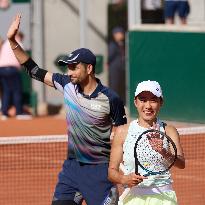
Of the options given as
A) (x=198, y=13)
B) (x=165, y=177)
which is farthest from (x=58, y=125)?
(x=165, y=177)

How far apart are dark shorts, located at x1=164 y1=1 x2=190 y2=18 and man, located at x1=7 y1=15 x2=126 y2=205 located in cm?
1273

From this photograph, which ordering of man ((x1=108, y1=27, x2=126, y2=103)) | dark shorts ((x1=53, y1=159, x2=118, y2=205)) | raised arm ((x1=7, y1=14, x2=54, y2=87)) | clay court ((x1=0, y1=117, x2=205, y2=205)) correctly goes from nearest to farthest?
1. dark shorts ((x1=53, y1=159, x2=118, y2=205))
2. raised arm ((x1=7, y1=14, x2=54, y2=87))
3. clay court ((x1=0, y1=117, x2=205, y2=205))
4. man ((x1=108, y1=27, x2=126, y2=103))

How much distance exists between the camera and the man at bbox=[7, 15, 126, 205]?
8.71 m

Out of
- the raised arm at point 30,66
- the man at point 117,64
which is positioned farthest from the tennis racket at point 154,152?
the man at point 117,64

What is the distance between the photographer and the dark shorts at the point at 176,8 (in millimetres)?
21406

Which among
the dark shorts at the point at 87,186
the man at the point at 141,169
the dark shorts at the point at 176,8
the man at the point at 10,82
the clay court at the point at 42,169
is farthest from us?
the man at the point at 10,82

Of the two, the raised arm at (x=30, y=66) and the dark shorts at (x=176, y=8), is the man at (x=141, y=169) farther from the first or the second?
the dark shorts at (x=176, y=8)

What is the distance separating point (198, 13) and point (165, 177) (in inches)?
657

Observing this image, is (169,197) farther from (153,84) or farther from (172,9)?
(172,9)

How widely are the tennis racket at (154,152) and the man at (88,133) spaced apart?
1429 mm

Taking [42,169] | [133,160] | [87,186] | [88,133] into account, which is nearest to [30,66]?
[88,133]

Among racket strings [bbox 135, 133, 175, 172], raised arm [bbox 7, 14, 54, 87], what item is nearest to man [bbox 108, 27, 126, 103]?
raised arm [bbox 7, 14, 54, 87]

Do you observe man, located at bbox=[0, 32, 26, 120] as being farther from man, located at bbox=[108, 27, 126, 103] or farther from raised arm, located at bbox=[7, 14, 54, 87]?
raised arm, located at bbox=[7, 14, 54, 87]

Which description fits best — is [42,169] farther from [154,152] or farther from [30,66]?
Result: [154,152]
